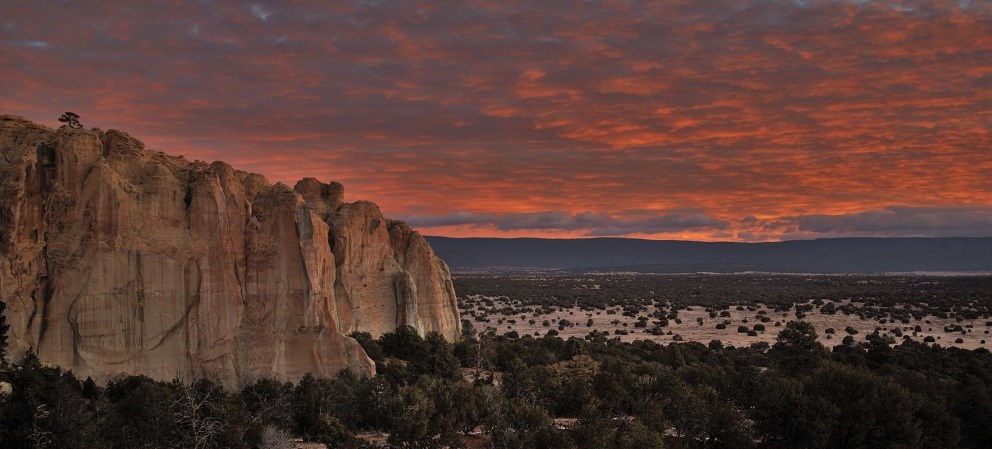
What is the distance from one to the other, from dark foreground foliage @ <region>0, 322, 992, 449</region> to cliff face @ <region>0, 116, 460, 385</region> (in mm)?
1405

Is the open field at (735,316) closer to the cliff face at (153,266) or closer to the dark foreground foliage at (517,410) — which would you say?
the dark foreground foliage at (517,410)

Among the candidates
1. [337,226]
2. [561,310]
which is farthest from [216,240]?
[561,310]

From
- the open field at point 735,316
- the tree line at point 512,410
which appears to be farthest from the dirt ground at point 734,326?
the tree line at point 512,410

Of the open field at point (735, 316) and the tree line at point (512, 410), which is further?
the open field at point (735, 316)

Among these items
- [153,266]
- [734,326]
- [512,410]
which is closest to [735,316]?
[734,326]

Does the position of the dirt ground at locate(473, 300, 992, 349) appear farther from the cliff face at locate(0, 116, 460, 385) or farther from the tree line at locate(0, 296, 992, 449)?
the cliff face at locate(0, 116, 460, 385)

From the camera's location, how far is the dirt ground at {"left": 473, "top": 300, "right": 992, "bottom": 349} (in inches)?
2547

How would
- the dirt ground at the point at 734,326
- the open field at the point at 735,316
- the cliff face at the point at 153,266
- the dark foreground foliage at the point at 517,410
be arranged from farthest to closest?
1. the open field at the point at 735,316
2. the dirt ground at the point at 734,326
3. the cliff face at the point at 153,266
4. the dark foreground foliage at the point at 517,410

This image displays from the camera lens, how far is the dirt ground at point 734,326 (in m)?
64.7

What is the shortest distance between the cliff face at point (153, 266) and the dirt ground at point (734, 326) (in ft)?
135

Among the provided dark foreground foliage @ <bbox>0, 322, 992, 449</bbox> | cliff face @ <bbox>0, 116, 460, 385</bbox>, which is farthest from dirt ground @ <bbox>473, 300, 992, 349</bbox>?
cliff face @ <bbox>0, 116, 460, 385</bbox>

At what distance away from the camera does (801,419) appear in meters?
26.0

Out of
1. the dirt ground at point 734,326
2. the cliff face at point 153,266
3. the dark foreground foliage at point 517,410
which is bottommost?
the dirt ground at point 734,326

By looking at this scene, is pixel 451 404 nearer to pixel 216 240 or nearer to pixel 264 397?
pixel 264 397
